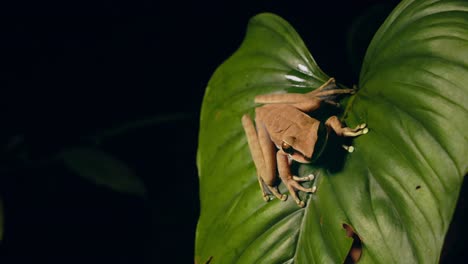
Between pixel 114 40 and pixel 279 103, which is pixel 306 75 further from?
pixel 114 40

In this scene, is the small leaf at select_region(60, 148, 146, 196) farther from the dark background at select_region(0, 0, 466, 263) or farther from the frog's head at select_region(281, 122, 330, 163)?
the frog's head at select_region(281, 122, 330, 163)

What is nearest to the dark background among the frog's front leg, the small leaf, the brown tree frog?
the small leaf

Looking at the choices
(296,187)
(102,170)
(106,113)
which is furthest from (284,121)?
(106,113)

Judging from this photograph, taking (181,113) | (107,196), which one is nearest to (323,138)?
(181,113)

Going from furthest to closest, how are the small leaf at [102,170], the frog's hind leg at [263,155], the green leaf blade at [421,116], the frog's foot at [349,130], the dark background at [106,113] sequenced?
the dark background at [106,113] → the small leaf at [102,170] → the frog's hind leg at [263,155] → the frog's foot at [349,130] → the green leaf blade at [421,116]

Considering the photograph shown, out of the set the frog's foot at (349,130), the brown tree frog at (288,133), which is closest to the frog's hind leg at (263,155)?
the brown tree frog at (288,133)

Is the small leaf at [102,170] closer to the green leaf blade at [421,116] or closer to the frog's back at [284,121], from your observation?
the frog's back at [284,121]
